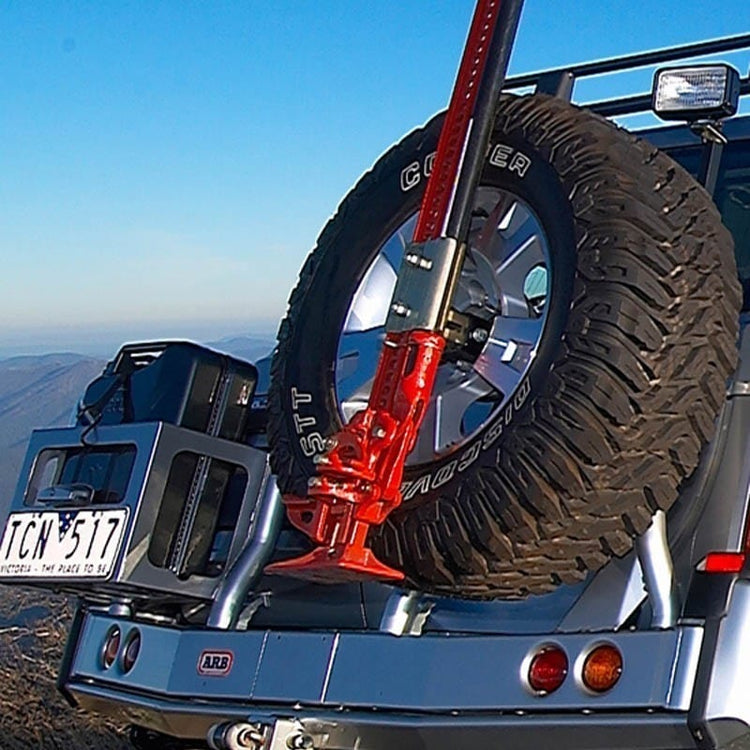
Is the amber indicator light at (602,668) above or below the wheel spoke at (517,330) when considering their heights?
below

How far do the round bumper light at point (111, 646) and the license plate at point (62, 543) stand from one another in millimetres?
264

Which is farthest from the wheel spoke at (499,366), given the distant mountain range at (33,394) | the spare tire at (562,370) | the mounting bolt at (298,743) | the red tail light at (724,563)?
the distant mountain range at (33,394)

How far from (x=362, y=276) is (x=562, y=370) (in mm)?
762

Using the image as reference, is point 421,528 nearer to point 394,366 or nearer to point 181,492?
point 394,366

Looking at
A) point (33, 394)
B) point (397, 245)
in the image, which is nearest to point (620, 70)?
point (397, 245)

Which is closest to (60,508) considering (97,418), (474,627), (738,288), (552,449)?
(97,418)

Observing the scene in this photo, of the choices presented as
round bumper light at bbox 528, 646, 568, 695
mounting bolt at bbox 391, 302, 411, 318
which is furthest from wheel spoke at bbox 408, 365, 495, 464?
round bumper light at bbox 528, 646, 568, 695

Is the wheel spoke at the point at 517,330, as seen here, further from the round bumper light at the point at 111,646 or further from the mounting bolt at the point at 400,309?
the round bumper light at the point at 111,646

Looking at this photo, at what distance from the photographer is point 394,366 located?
327 centimetres

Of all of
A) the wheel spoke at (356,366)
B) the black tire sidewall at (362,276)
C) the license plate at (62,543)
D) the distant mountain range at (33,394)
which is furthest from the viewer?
the distant mountain range at (33,394)

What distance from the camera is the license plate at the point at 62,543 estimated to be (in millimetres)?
3889

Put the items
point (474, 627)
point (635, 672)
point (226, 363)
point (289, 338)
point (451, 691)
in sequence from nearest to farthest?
point (635, 672) → point (451, 691) → point (474, 627) → point (289, 338) → point (226, 363)

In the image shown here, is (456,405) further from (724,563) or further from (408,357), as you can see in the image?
(724,563)

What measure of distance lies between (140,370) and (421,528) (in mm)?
1369
